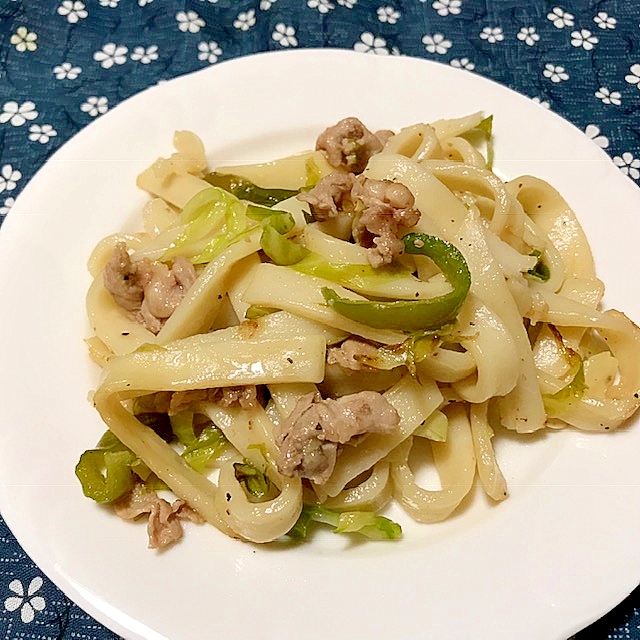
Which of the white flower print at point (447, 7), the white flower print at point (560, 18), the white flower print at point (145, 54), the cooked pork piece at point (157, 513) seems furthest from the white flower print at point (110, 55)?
the cooked pork piece at point (157, 513)

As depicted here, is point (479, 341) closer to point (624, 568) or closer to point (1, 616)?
point (624, 568)

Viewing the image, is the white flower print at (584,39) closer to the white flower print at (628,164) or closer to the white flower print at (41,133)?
the white flower print at (628,164)

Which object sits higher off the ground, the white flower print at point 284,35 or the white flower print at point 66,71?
the white flower print at point 284,35

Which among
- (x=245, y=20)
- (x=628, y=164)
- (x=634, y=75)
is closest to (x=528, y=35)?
(x=634, y=75)

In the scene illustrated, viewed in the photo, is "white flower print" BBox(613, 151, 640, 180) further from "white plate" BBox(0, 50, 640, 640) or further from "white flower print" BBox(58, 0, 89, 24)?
"white flower print" BBox(58, 0, 89, 24)

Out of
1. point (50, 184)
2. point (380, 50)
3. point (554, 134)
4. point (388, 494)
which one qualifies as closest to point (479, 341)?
point (388, 494)

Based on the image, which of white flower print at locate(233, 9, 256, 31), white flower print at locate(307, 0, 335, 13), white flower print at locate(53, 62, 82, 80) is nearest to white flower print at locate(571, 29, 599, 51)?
white flower print at locate(307, 0, 335, 13)

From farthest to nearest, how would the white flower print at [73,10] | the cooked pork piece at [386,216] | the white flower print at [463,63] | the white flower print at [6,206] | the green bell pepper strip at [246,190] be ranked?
the white flower print at [73,10], the white flower print at [463,63], the white flower print at [6,206], the green bell pepper strip at [246,190], the cooked pork piece at [386,216]
